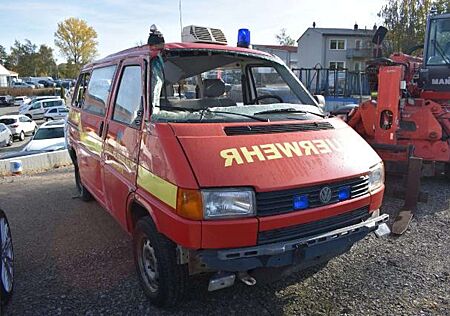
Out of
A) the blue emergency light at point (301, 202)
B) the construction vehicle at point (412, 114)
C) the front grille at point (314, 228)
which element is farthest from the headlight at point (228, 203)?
the construction vehicle at point (412, 114)

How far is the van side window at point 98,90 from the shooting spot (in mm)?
4418

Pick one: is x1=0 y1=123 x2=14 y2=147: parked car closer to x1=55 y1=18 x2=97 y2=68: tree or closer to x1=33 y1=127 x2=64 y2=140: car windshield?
x1=33 y1=127 x2=64 y2=140: car windshield

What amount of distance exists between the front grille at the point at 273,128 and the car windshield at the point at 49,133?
14.0 m

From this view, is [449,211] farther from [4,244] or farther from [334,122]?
[4,244]

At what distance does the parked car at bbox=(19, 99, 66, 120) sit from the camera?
31.5 m

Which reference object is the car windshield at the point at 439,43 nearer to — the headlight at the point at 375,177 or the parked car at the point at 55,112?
the headlight at the point at 375,177

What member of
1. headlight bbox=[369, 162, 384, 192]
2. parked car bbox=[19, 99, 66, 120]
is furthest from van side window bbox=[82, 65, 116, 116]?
parked car bbox=[19, 99, 66, 120]

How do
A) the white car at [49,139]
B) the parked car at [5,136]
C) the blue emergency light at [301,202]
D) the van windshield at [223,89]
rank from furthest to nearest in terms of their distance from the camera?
the parked car at [5,136]
the white car at [49,139]
the van windshield at [223,89]
the blue emergency light at [301,202]

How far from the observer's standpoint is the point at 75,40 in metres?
71.8

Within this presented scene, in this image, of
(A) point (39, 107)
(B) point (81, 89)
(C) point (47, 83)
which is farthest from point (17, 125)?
(C) point (47, 83)

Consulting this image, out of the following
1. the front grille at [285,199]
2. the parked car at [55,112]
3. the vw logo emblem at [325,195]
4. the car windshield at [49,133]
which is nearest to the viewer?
the front grille at [285,199]

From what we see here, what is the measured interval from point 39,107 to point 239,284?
32494 mm

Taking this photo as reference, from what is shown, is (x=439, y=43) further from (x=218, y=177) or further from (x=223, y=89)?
(x=218, y=177)

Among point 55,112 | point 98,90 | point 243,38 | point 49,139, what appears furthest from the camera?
point 55,112
